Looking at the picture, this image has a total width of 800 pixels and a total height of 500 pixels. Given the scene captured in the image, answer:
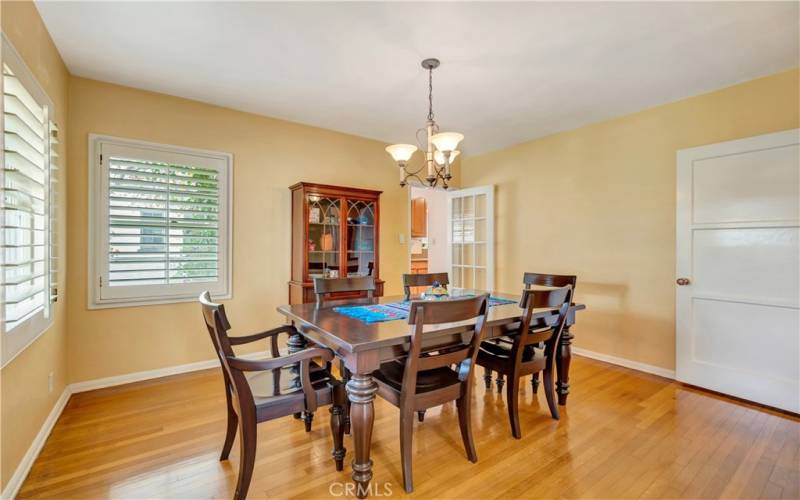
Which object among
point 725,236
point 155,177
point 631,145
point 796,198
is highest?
point 631,145

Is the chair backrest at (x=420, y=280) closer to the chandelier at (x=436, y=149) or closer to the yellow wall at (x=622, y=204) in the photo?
the chandelier at (x=436, y=149)

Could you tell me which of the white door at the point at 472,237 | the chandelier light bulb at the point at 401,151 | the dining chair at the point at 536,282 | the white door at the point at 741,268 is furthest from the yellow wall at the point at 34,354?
the white door at the point at 741,268

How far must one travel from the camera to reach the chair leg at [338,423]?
1864 millimetres

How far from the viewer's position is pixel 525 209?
4469 mm

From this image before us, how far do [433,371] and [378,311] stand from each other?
0.51m

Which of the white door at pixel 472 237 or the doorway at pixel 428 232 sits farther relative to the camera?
the doorway at pixel 428 232

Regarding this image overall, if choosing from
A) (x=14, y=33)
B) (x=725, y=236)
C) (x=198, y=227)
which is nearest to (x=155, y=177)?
(x=198, y=227)

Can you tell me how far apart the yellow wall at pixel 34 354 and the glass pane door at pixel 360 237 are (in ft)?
7.41

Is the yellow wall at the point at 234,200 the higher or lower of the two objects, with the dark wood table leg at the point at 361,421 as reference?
higher

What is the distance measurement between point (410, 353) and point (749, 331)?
285cm

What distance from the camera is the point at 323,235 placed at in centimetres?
374

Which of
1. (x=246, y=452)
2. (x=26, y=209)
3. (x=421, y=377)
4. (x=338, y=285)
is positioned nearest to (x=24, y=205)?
(x=26, y=209)

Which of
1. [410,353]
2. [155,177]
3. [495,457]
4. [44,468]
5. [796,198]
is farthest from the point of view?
[155,177]

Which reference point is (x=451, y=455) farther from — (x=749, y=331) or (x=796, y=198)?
(x=796, y=198)
